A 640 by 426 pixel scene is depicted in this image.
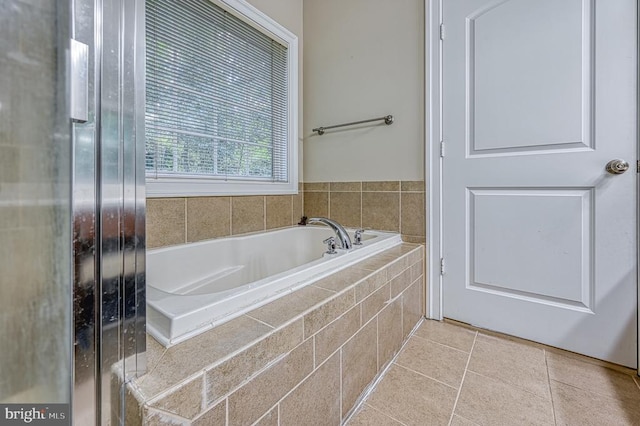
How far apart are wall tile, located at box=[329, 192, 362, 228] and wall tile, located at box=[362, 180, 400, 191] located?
2.9 inches

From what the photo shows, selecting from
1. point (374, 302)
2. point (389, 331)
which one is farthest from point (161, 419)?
point (389, 331)

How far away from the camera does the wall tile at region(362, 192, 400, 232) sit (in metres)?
1.85

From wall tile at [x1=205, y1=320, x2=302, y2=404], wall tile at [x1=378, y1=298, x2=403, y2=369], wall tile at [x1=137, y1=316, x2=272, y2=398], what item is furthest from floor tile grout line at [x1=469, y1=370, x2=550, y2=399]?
wall tile at [x1=137, y1=316, x2=272, y2=398]

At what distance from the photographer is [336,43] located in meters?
2.10

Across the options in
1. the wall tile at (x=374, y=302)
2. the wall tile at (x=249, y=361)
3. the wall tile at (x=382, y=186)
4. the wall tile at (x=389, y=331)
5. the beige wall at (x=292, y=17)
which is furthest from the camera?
the beige wall at (x=292, y=17)

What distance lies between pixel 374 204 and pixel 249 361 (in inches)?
58.5

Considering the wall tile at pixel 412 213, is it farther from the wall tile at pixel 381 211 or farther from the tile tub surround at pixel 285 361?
the tile tub surround at pixel 285 361

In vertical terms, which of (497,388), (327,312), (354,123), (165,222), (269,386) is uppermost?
(354,123)

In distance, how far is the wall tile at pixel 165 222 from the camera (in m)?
Answer: 1.39

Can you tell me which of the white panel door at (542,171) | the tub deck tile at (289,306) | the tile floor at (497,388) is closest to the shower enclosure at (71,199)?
the tub deck tile at (289,306)

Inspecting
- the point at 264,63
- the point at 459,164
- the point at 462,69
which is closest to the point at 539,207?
the point at 459,164

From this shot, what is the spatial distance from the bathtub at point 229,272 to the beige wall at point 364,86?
1.64ft

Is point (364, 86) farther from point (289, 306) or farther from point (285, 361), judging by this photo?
point (285, 361)

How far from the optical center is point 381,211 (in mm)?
1907
